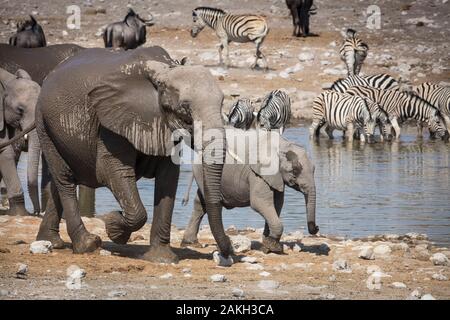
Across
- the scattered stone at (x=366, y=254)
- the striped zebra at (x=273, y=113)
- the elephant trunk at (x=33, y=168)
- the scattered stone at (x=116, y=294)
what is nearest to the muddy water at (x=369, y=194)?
the striped zebra at (x=273, y=113)

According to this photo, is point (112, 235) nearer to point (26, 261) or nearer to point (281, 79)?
point (26, 261)

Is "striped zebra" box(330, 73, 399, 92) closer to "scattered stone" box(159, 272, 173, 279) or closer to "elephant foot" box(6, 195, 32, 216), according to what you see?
"elephant foot" box(6, 195, 32, 216)

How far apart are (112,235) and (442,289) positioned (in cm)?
245

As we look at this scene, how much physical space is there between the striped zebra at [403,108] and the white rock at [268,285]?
46.8 feet

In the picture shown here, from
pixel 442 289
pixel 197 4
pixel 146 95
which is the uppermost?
pixel 197 4

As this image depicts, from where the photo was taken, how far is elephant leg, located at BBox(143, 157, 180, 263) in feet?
33.4

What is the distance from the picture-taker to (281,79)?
27000mm

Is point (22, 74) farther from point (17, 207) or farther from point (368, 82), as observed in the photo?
point (368, 82)

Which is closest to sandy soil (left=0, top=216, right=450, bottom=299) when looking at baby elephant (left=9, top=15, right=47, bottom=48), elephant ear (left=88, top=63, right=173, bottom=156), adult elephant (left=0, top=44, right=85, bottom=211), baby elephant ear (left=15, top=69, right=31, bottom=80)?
elephant ear (left=88, top=63, right=173, bottom=156)

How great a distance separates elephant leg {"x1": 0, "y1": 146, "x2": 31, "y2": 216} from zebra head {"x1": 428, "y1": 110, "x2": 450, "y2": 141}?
36.4 ft

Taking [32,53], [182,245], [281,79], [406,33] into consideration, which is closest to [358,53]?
[281,79]

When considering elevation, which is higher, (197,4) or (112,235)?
(197,4)

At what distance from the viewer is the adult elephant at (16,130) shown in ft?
43.3
